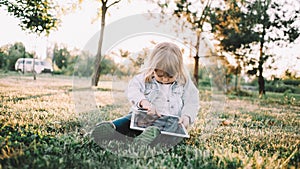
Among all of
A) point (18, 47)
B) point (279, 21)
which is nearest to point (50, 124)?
point (18, 47)

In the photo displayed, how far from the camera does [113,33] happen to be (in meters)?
3.31

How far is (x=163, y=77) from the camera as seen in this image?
8.68ft

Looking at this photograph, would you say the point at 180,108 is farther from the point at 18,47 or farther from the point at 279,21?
the point at 279,21

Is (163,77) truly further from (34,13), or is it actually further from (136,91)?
(34,13)

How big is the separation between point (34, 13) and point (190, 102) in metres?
3.15

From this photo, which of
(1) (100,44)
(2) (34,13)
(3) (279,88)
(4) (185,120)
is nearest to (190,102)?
(4) (185,120)

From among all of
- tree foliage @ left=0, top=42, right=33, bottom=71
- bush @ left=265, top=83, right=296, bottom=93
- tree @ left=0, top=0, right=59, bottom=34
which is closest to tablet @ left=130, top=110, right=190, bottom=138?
tree @ left=0, top=0, right=59, bottom=34

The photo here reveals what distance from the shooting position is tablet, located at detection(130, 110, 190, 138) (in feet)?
7.39

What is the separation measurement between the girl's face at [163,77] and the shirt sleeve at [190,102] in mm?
159

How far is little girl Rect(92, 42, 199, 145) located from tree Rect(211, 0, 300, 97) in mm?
6961

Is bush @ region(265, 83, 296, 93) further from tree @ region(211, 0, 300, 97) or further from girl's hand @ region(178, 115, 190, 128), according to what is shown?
girl's hand @ region(178, 115, 190, 128)

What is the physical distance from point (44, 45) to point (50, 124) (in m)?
4.97

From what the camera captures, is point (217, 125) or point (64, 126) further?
point (217, 125)

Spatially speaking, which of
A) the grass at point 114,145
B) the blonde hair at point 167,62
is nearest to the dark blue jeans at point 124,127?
the grass at point 114,145
